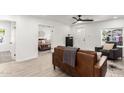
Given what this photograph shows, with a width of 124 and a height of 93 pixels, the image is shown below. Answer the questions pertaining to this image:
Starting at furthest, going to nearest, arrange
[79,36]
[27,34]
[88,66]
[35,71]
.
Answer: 1. [79,36]
2. [27,34]
3. [35,71]
4. [88,66]

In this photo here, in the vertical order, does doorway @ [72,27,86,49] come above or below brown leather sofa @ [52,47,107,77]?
above

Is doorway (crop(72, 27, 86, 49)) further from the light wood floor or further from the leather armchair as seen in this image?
the light wood floor

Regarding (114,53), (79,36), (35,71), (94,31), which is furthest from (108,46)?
(35,71)

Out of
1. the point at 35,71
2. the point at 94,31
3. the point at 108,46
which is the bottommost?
the point at 35,71

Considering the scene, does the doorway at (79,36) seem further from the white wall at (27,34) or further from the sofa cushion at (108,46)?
the sofa cushion at (108,46)

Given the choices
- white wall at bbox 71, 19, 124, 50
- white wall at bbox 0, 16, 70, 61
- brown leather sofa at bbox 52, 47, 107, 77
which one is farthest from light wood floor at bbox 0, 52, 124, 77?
white wall at bbox 71, 19, 124, 50

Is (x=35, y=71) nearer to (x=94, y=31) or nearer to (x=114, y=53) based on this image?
(x=114, y=53)

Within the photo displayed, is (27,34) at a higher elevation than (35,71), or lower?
higher

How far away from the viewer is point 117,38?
509cm

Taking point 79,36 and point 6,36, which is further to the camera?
point 6,36

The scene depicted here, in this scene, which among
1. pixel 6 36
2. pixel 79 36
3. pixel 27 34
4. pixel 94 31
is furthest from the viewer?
pixel 6 36
